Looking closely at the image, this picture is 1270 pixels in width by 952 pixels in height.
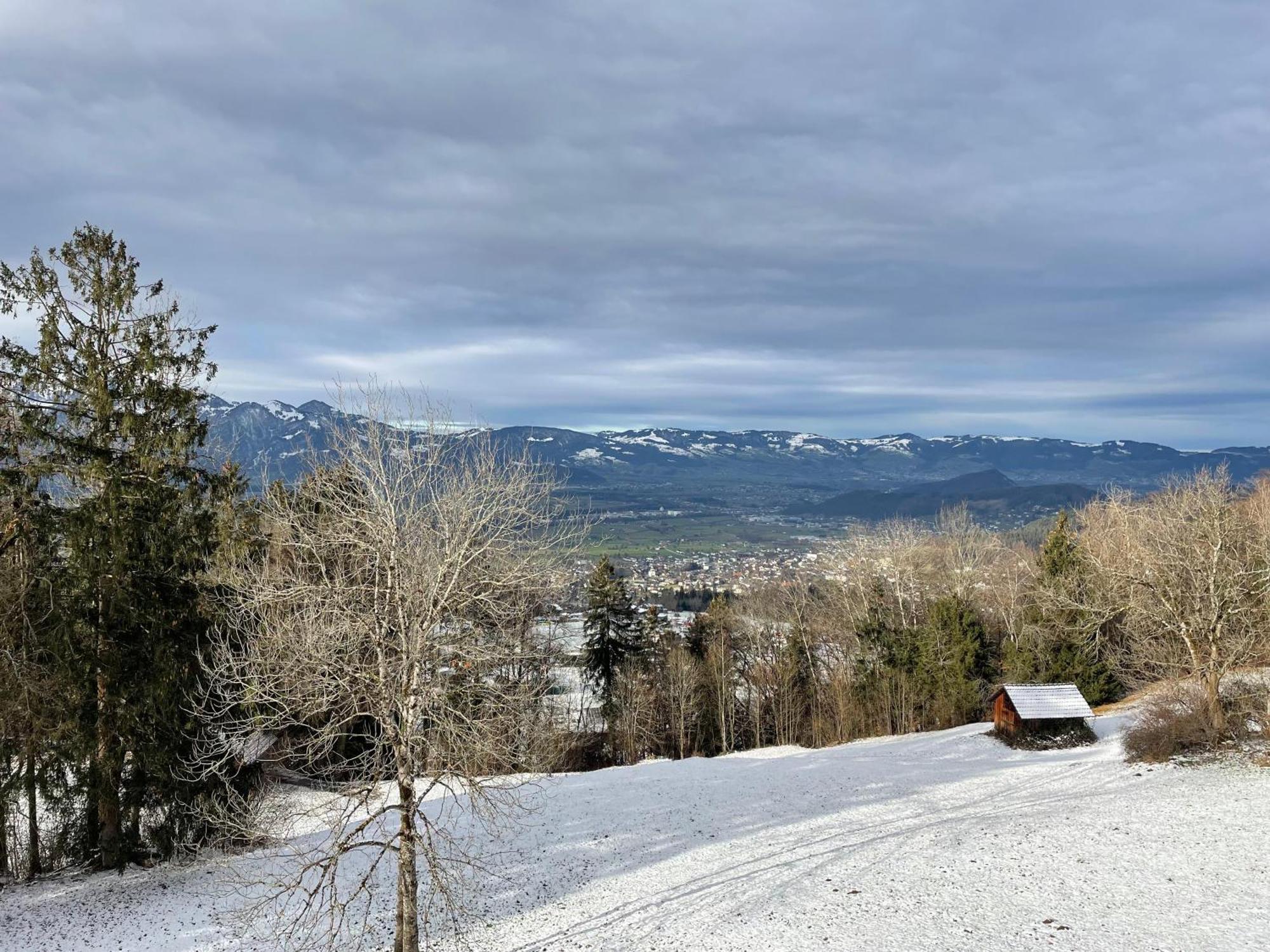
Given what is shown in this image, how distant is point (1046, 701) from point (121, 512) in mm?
33582

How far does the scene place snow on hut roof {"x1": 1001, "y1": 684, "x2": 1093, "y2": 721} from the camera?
29391 millimetres

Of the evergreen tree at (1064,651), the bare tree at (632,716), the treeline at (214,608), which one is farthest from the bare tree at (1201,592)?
the bare tree at (632,716)

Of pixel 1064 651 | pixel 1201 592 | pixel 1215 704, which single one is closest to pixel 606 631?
pixel 1064 651

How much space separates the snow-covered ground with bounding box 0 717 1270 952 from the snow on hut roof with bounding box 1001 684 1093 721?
5.02 meters

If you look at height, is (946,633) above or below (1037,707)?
above

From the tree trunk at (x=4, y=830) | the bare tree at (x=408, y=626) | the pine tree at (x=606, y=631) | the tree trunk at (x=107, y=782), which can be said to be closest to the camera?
the bare tree at (x=408, y=626)

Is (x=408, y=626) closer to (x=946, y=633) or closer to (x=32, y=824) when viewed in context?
(x=32, y=824)

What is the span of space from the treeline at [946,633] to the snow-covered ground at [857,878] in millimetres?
5951

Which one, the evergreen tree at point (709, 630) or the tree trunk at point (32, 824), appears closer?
the tree trunk at point (32, 824)

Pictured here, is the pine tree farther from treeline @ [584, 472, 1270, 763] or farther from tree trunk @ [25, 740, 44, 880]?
tree trunk @ [25, 740, 44, 880]

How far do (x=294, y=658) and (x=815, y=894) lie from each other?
12.0 meters

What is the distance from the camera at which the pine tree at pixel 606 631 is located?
1624 inches

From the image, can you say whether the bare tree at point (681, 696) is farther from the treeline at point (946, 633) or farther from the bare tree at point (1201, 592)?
the bare tree at point (1201, 592)

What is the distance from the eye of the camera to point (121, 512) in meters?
17.3
